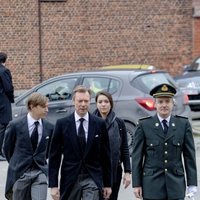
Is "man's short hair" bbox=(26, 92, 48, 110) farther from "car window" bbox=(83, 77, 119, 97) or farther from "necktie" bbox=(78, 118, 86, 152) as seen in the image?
"car window" bbox=(83, 77, 119, 97)

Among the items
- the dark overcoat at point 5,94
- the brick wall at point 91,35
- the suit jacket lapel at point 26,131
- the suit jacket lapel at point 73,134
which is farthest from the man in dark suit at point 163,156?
the brick wall at point 91,35

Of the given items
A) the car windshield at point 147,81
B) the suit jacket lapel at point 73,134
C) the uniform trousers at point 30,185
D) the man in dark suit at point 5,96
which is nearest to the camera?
the suit jacket lapel at point 73,134

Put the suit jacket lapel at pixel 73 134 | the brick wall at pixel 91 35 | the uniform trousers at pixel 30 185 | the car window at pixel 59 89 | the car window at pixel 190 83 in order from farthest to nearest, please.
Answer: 1. the brick wall at pixel 91 35
2. the car window at pixel 190 83
3. the car window at pixel 59 89
4. the uniform trousers at pixel 30 185
5. the suit jacket lapel at pixel 73 134

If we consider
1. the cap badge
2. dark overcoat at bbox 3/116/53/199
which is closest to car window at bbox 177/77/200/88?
dark overcoat at bbox 3/116/53/199

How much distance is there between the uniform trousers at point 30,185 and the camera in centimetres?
799

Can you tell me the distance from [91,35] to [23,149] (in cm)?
1908

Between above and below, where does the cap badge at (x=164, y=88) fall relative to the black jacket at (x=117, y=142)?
above

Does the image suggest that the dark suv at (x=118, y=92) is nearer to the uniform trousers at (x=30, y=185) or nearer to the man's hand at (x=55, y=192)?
the uniform trousers at (x=30, y=185)

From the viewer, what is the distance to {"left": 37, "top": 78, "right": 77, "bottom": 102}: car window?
591 inches

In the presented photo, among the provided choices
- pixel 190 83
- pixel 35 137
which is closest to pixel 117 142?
pixel 35 137

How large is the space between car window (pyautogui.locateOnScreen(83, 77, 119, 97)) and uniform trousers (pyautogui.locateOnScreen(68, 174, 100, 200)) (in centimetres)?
742

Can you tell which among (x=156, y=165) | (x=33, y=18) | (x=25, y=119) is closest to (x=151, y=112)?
(x=25, y=119)

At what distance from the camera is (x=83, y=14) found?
2681cm

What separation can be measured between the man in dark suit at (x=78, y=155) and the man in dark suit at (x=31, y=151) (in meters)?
0.62
